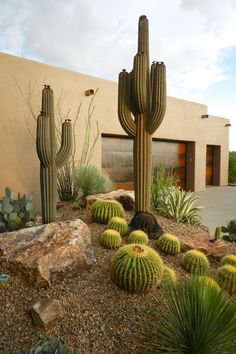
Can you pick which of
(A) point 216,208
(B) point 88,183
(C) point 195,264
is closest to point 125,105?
(B) point 88,183

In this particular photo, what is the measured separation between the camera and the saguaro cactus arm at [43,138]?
361 centimetres

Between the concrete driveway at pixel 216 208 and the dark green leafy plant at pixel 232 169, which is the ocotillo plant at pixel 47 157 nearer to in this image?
the concrete driveway at pixel 216 208

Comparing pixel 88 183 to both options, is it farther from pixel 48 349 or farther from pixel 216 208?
pixel 216 208

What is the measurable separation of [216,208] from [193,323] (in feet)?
24.1

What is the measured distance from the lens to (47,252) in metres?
2.67

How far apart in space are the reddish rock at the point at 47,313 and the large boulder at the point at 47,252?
0.36 metres

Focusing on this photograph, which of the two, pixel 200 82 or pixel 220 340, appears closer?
pixel 220 340

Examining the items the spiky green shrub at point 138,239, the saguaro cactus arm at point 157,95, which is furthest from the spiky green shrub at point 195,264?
the saguaro cactus arm at point 157,95

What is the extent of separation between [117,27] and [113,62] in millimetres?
1565

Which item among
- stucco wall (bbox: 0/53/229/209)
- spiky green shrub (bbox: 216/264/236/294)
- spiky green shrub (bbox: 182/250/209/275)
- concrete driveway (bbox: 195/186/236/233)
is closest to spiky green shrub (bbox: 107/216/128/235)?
spiky green shrub (bbox: 182/250/209/275)

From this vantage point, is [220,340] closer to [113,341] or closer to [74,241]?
[113,341]

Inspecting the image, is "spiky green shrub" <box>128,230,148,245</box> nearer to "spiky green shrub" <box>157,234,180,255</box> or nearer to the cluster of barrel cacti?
"spiky green shrub" <box>157,234,180,255</box>

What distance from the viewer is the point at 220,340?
5.16ft

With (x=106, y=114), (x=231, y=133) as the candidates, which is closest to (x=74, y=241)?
(x=106, y=114)
